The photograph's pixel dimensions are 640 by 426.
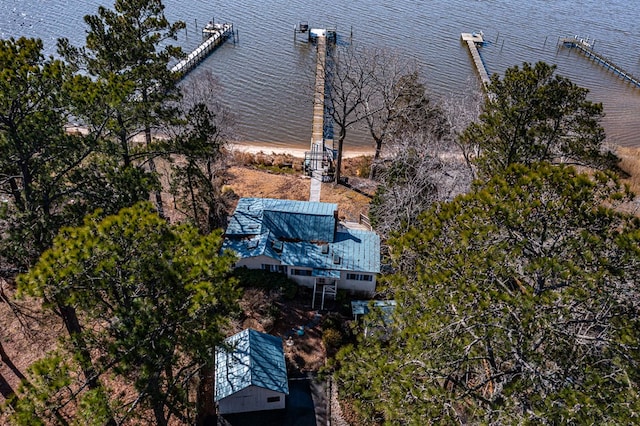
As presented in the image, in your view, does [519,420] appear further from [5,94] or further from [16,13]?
[16,13]

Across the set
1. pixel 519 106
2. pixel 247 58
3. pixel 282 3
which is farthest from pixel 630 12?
pixel 519 106

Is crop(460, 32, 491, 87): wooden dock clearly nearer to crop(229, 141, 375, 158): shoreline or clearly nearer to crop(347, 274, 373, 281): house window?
crop(229, 141, 375, 158): shoreline

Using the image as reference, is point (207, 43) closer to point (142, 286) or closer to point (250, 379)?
point (250, 379)

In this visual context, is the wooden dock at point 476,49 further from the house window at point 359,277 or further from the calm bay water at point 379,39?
the house window at point 359,277

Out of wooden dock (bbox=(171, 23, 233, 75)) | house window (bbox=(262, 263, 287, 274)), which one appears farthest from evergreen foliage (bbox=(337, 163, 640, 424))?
wooden dock (bbox=(171, 23, 233, 75))

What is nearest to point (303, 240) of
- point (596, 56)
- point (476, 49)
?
point (476, 49)

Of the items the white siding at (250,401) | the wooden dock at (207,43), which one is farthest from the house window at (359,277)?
the wooden dock at (207,43)
